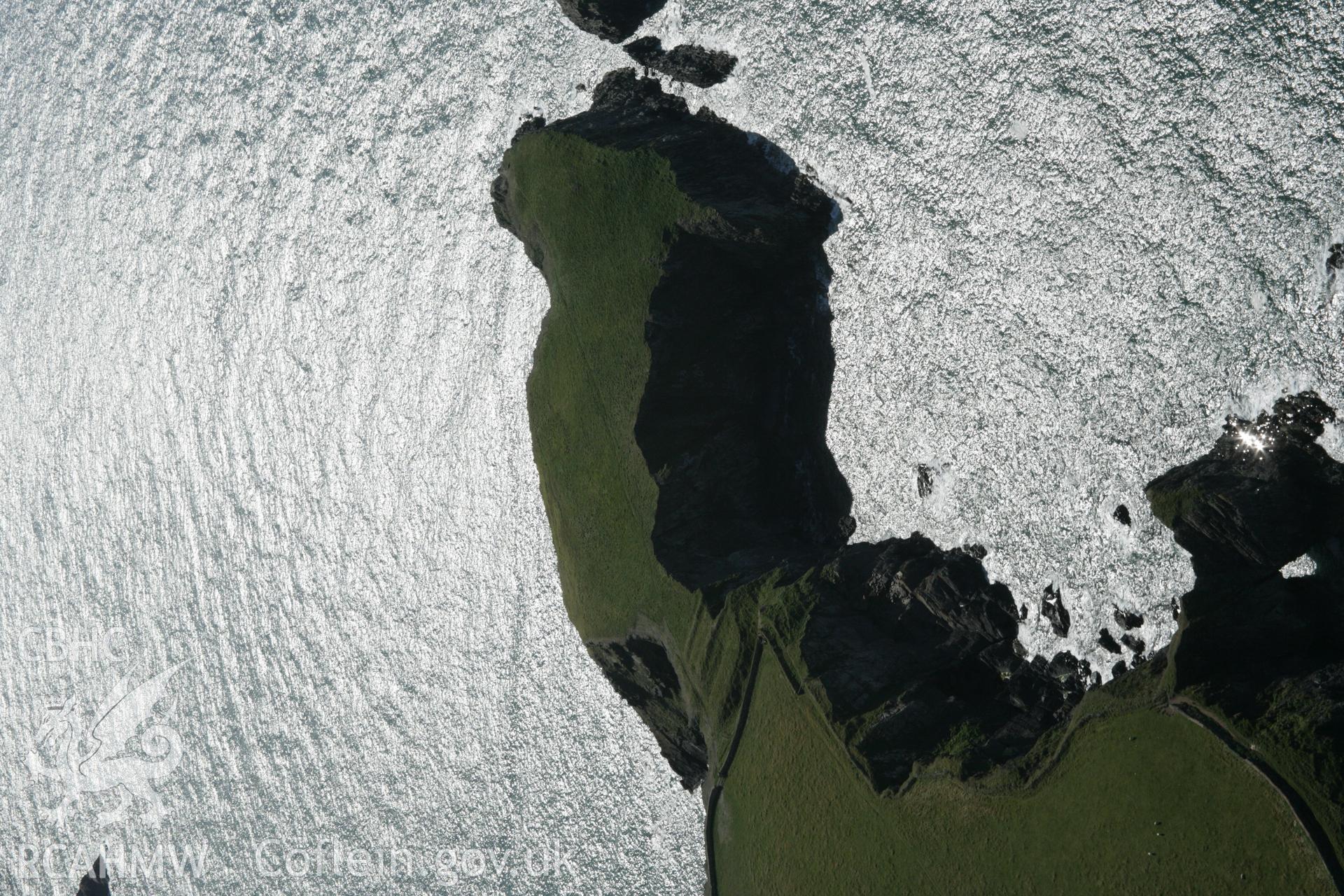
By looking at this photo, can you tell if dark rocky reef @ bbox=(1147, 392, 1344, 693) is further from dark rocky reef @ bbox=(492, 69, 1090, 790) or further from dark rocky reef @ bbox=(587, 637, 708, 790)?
dark rocky reef @ bbox=(587, 637, 708, 790)

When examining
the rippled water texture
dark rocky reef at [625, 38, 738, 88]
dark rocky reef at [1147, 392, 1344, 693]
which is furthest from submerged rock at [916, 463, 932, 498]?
dark rocky reef at [625, 38, 738, 88]

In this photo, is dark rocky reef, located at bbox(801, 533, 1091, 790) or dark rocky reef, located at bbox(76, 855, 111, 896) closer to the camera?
dark rocky reef, located at bbox(801, 533, 1091, 790)

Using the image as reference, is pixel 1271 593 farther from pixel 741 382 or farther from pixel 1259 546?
pixel 741 382

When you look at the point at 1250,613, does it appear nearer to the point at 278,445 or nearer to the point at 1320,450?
the point at 1320,450

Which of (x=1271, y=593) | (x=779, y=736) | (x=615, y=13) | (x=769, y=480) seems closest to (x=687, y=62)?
(x=615, y=13)

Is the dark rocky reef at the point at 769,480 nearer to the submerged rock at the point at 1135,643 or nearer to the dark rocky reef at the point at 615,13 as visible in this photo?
the submerged rock at the point at 1135,643

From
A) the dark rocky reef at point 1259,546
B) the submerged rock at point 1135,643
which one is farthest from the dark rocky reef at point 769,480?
the dark rocky reef at point 1259,546
